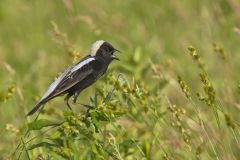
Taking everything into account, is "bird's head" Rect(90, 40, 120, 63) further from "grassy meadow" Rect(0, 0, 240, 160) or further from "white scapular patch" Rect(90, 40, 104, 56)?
"grassy meadow" Rect(0, 0, 240, 160)

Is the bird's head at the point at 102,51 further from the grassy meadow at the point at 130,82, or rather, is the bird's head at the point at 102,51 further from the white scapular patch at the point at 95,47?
the grassy meadow at the point at 130,82

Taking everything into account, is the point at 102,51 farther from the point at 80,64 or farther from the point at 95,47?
the point at 80,64

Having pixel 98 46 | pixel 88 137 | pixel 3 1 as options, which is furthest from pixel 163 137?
pixel 3 1

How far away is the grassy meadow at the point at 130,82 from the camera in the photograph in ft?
14.6

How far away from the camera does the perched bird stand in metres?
5.13

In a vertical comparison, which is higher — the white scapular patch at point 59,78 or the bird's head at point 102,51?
the bird's head at point 102,51

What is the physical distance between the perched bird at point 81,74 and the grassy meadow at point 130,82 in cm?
10

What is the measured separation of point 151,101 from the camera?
531 centimetres

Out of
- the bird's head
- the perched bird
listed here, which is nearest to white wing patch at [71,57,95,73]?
the perched bird

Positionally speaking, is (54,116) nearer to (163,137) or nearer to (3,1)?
(163,137)

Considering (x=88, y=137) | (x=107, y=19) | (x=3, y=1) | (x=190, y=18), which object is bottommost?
(x=88, y=137)

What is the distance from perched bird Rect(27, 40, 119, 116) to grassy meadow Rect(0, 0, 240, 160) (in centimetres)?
10

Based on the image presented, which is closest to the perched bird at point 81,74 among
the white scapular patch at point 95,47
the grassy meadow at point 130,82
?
the white scapular patch at point 95,47

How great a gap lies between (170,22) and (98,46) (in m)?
3.91
